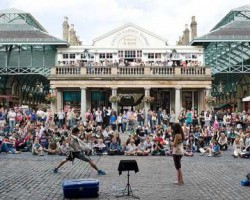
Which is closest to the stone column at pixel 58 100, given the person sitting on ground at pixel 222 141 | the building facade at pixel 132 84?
the building facade at pixel 132 84

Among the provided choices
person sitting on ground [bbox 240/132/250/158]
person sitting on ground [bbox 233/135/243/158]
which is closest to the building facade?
person sitting on ground [bbox 240/132/250/158]

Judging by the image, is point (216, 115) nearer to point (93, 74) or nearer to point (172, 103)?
point (172, 103)

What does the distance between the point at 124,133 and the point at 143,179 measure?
56.5 feet

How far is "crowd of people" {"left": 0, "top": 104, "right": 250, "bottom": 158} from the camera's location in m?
24.1

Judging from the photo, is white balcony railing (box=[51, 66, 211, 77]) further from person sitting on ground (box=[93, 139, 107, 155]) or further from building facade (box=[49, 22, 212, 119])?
person sitting on ground (box=[93, 139, 107, 155])

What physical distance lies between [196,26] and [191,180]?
4737 cm

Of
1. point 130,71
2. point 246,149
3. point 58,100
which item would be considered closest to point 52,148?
point 246,149

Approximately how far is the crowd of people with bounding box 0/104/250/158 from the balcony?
6.70 m

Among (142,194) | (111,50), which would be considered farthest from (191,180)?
(111,50)

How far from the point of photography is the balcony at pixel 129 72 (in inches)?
1559

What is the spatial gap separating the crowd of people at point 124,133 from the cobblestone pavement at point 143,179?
3428 mm

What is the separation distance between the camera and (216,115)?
110ft

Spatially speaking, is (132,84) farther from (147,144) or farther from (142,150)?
(142,150)

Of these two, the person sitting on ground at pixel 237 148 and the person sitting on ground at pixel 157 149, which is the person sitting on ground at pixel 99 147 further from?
the person sitting on ground at pixel 237 148
